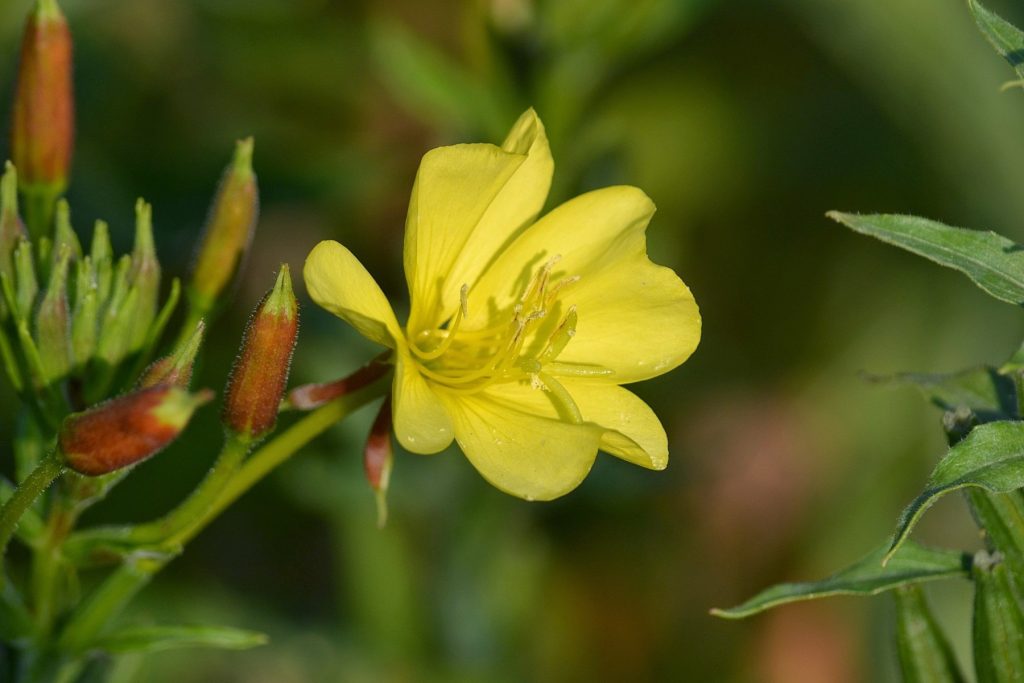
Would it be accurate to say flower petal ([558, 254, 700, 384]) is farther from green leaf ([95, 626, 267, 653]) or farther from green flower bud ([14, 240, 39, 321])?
green flower bud ([14, 240, 39, 321])

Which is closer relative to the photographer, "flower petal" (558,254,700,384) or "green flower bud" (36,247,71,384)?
"green flower bud" (36,247,71,384)

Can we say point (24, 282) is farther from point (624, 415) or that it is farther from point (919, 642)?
point (919, 642)

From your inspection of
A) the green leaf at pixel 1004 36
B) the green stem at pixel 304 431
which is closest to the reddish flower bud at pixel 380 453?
the green stem at pixel 304 431

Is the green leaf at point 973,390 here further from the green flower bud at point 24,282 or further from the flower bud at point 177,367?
the green flower bud at point 24,282

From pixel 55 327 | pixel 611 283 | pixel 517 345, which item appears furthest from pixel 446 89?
pixel 55 327

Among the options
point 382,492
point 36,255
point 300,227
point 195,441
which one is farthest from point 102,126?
point 382,492

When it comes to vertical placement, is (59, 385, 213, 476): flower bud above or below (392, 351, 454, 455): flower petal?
below

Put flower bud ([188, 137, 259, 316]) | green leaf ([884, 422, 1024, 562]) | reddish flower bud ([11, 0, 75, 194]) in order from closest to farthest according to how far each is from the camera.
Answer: green leaf ([884, 422, 1024, 562]) < flower bud ([188, 137, 259, 316]) < reddish flower bud ([11, 0, 75, 194])

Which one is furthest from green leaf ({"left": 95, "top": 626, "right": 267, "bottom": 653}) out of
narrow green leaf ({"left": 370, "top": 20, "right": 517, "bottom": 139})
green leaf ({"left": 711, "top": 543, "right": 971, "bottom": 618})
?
narrow green leaf ({"left": 370, "top": 20, "right": 517, "bottom": 139})
